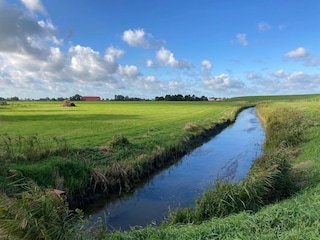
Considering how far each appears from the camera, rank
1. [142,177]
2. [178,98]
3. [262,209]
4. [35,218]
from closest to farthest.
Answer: [35,218] < [262,209] < [142,177] < [178,98]

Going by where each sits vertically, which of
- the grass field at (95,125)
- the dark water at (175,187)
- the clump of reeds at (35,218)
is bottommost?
the dark water at (175,187)

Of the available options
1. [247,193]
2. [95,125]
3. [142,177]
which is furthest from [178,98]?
[247,193]

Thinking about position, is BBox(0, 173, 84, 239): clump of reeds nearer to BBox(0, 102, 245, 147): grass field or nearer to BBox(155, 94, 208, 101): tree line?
BBox(0, 102, 245, 147): grass field

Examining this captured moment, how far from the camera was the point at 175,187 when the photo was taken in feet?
48.5

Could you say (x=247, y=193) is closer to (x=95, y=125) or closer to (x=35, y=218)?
(x=35, y=218)

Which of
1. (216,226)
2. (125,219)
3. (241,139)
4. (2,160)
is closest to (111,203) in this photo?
(125,219)

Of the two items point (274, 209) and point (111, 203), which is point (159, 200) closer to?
point (111, 203)

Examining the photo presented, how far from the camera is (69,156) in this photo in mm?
14648

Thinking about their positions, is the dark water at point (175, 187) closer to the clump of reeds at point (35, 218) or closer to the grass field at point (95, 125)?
the clump of reeds at point (35, 218)

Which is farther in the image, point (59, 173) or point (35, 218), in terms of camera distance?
point (59, 173)

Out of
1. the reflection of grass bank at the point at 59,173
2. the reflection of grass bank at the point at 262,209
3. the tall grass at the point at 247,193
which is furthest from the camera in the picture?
the tall grass at the point at 247,193

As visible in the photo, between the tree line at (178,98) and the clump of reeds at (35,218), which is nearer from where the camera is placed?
the clump of reeds at (35,218)

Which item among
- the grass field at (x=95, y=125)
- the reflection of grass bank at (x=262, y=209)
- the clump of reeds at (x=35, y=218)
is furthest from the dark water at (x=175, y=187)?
the grass field at (x=95, y=125)

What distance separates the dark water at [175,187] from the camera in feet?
37.6
